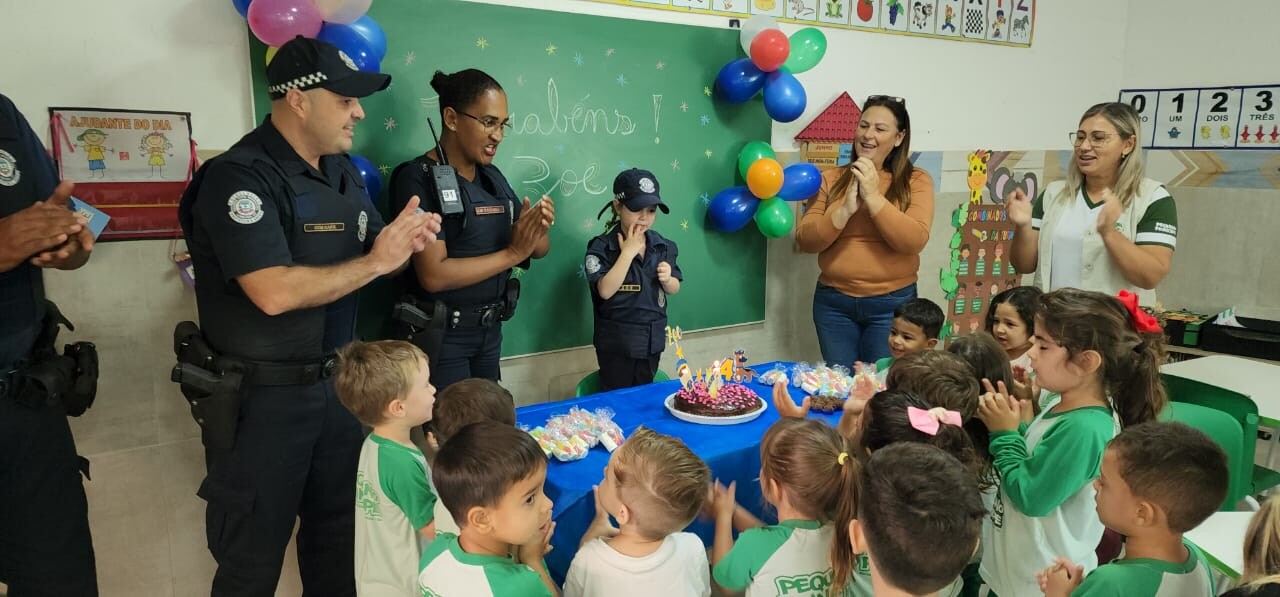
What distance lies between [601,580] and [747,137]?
2.78 metres

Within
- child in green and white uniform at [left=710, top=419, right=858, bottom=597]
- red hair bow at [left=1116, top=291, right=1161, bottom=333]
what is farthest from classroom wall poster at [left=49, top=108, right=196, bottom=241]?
red hair bow at [left=1116, top=291, right=1161, bottom=333]

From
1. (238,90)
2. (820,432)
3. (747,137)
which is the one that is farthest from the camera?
(747,137)

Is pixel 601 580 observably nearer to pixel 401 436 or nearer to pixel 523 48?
pixel 401 436

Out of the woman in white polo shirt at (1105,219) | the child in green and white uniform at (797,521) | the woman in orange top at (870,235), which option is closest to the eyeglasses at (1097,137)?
the woman in white polo shirt at (1105,219)

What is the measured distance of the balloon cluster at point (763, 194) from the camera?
12.2 ft

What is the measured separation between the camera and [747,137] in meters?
3.95

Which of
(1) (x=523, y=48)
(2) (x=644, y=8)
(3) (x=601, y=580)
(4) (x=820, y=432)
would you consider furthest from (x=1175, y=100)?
(3) (x=601, y=580)

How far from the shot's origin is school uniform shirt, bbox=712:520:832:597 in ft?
5.49

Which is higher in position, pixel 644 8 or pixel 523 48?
pixel 644 8

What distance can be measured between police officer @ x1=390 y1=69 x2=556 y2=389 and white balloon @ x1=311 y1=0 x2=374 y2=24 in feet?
1.29

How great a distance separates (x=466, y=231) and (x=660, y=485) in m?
1.51

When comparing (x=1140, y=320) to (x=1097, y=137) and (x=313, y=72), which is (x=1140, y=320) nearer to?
(x=1097, y=137)

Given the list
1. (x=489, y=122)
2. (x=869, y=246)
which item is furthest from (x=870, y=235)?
(x=489, y=122)

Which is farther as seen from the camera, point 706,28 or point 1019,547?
point 706,28
